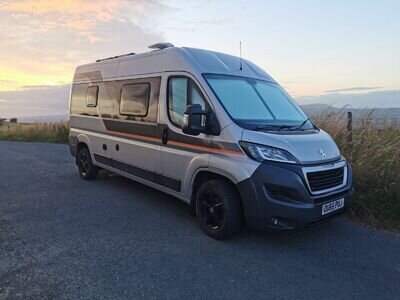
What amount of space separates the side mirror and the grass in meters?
2.91

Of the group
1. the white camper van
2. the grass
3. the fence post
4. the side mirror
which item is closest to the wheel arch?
the white camper van

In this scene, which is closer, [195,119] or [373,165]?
[195,119]

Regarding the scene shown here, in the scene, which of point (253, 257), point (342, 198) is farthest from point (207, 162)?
point (342, 198)

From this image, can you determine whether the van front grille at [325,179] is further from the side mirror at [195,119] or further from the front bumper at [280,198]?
the side mirror at [195,119]

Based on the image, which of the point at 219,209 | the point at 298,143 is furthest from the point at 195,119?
the point at 298,143

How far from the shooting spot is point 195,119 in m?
4.55

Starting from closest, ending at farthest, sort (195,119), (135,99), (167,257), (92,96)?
(167,257), (195,119), (135,99), (92,96)

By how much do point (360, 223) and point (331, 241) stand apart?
3.29ft

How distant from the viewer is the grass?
558cm

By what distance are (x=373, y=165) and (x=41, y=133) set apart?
697 inches

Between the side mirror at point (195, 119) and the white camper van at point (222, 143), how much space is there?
13 mm

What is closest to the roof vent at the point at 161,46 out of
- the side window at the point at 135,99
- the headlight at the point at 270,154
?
the side window at the point at 135,99

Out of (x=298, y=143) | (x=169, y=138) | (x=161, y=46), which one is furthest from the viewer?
(x=161, y=46)

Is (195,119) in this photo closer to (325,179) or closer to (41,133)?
(325,179)
